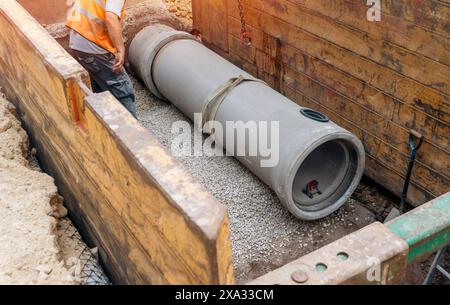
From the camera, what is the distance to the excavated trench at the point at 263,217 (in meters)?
4.52

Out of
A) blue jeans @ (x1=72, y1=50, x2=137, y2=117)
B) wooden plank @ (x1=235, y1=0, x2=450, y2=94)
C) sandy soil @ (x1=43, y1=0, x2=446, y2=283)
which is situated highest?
wooden plank @ (x1=235, y1=0, x2=450, y2=94)

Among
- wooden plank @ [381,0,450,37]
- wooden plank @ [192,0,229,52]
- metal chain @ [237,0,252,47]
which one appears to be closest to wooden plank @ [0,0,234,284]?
wooden plank @ [381,0,450,37]

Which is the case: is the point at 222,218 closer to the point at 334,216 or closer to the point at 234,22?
the point at 334,216

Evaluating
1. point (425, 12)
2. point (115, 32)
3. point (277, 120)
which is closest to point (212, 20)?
→ point (115, 32)

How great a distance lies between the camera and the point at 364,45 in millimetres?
4828

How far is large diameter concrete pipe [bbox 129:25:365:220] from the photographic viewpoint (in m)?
4.61

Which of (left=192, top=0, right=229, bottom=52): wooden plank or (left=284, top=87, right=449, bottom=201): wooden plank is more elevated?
(left=192, top=0, right=229, bottom=52): wooden plank

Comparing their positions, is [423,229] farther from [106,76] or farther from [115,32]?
[106,76]

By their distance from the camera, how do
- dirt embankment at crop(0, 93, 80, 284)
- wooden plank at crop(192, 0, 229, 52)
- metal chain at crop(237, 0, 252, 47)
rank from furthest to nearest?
wooden plank at crop(192, 0, 229, 52)
metal chain at crop(237, 0, 252, 47)
dirt embankment at crop(0, 93, 80, 284)

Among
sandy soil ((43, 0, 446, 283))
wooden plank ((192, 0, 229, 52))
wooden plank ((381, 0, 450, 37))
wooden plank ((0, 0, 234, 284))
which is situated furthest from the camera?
wooden plank ((192, 0, 229, 52))

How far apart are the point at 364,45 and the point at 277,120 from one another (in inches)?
43.3

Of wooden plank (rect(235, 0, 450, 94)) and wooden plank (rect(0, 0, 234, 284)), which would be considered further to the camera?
wooden plank (rect(235, 0, 450, 94))

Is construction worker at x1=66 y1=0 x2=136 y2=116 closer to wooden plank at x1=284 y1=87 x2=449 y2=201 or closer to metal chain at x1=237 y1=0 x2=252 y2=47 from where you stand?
metal chain at x1=237 y1=0 x2=252 y2=47

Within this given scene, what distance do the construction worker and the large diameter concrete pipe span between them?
90 centimetres
